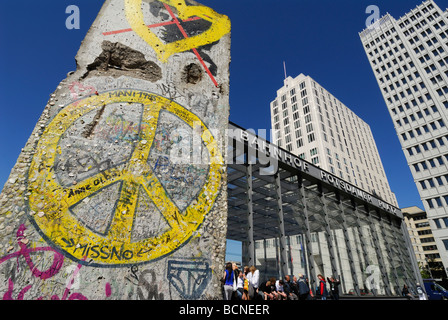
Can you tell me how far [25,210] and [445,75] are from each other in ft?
164

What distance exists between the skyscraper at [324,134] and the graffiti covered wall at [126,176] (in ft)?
122

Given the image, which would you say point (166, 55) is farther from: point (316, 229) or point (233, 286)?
point (316, 229)

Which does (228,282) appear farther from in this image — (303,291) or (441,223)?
(441,223)

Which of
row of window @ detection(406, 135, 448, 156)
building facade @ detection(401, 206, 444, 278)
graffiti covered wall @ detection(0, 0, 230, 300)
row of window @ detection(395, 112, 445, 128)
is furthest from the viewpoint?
building facade @ detection(401, 206, 444, 278)

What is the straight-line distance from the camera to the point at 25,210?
125 inches

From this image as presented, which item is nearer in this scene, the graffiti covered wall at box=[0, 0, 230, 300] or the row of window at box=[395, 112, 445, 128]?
the graffiti covered wall at box=[0, 0, 230, 300]

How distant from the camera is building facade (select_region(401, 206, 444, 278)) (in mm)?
51031

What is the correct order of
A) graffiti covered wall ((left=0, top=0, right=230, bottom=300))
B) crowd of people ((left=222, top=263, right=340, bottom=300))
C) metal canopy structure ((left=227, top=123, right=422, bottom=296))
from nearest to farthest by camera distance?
graffiti covered wall ((left=0, top=0, right=230, bottom=300)) < crowd of people ((left=222, top=263, right=340, bottom=300)) < metal canopy structure ((left=227, top=123, right=422, bottom=296))

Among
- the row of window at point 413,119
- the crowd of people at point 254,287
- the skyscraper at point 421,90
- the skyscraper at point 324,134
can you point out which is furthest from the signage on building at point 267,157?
the row of window at point 413,119

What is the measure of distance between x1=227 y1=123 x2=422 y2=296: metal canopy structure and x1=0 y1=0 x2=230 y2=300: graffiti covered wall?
413 cm

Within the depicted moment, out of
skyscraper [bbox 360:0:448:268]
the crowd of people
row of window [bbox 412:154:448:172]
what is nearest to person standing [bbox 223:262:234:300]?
the crowd of people

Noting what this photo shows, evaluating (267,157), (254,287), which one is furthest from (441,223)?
(254,287)

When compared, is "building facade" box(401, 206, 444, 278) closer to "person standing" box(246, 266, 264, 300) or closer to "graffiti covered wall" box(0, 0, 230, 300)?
"person standing" box(246, 266, 264, 300)

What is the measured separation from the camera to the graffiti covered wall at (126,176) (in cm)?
311
